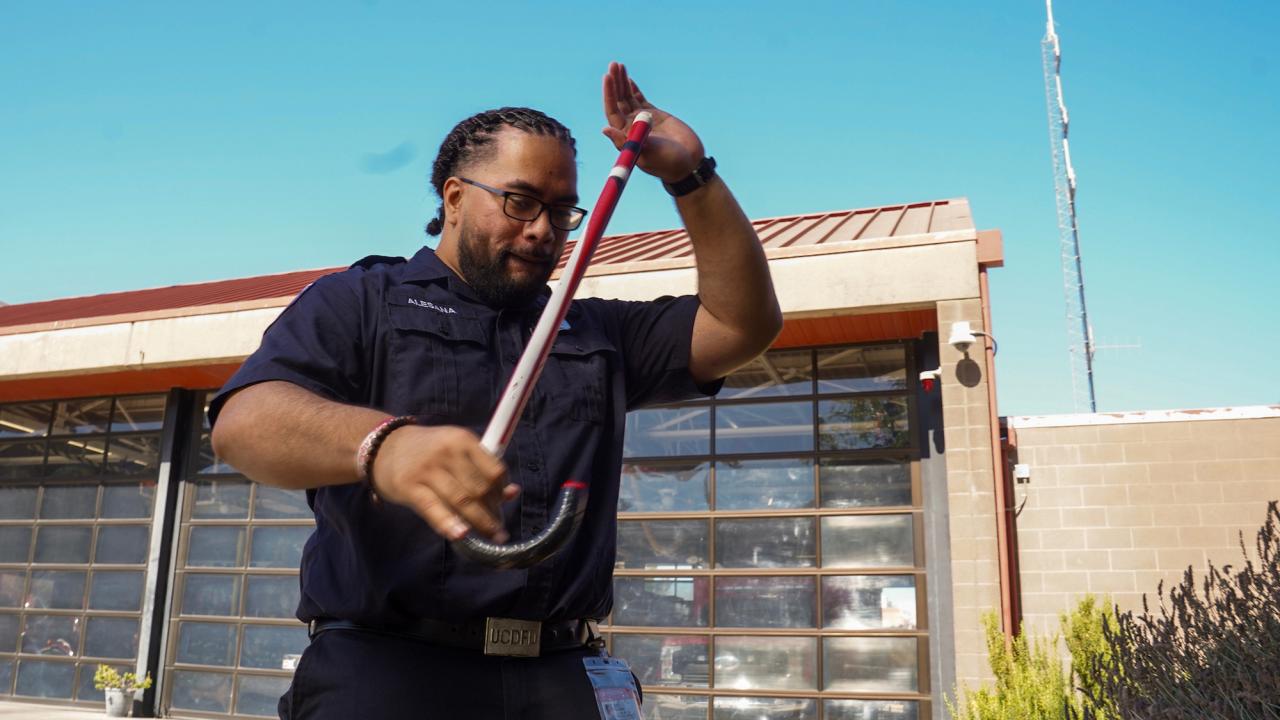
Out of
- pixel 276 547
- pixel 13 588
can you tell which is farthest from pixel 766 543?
pixel 13 588

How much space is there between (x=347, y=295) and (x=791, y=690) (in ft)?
24.2

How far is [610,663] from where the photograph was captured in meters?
2.25

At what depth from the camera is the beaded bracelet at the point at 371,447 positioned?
1.40 meters

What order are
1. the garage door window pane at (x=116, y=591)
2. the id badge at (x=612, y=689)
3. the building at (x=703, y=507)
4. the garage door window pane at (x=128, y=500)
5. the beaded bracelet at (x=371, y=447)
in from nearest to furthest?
the beaded bracelet at (x=371, y=447), the id badge at (x=612, y=689), the building at (x=703, y=507), the garage door window pane at (x=116, y=591), the garage door window pane at (x=128, y=500)

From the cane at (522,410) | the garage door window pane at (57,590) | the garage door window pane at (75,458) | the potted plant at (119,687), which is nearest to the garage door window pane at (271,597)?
the potted plant at (119,687)

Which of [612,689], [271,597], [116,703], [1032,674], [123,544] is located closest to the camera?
[612,689]

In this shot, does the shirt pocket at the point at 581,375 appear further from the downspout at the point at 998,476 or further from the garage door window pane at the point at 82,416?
the garage door window pane at the point at 82,416

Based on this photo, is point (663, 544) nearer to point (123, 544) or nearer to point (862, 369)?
point (862, 369)

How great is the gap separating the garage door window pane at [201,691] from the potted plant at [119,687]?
309mm

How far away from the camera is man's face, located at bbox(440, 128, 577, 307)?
2.28 metres

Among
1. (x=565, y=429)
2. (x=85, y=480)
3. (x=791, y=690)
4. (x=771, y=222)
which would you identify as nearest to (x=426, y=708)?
(x=565, y=429)

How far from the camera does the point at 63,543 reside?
11.7m

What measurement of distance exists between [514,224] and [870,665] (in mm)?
7126

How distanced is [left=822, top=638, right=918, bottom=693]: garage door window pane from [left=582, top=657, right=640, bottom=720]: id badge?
666cm
